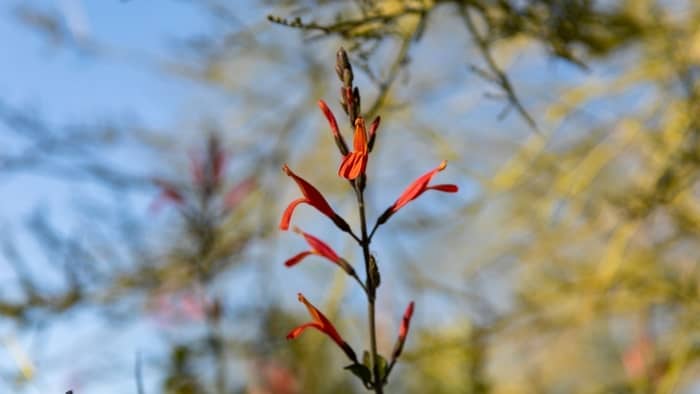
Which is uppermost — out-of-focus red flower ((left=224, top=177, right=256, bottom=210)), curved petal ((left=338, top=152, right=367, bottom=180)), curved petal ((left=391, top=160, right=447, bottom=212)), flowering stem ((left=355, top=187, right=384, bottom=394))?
out-of-focus red flower ((left=224, top=177, right=256, bottom=210))

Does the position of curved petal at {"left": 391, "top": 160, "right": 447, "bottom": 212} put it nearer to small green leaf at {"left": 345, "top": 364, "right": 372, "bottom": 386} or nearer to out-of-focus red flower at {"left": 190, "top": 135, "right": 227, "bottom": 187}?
small green leaf at {"left": 345, "top": 364, "right": 372, "bottom": 386}

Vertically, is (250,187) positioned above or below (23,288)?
above

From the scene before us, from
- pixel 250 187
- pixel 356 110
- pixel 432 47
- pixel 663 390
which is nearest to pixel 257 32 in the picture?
pixel 250 187

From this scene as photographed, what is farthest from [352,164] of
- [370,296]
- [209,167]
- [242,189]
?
[242,189]

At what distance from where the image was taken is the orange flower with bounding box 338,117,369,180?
0.67 m

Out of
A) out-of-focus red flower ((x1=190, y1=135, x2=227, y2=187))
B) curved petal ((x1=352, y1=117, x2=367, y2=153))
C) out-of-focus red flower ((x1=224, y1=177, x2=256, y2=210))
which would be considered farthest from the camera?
out-of-focus red flower ((x1=224, y1=177, x2=256, y2=210))

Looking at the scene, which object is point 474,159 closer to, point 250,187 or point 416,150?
point 416,150

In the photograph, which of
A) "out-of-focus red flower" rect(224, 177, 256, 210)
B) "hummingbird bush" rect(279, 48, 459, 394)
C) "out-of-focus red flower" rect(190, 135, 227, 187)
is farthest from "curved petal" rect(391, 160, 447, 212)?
"out-of-focus red flower" rect(224, 177, 256, 210)

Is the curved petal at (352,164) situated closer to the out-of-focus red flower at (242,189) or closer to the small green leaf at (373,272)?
the small green leaf at (373,272)

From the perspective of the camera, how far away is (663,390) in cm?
208

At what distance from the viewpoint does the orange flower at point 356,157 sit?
665mm

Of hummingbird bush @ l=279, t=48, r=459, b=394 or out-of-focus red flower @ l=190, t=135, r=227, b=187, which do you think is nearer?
hummingbird bush @ l=279, t=48, r=459, b=394

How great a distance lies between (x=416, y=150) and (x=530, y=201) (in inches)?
28.6

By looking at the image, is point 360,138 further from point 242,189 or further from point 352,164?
point 242,189
